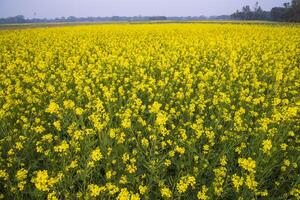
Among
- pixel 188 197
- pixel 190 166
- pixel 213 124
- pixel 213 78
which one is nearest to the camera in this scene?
pixel 188 197

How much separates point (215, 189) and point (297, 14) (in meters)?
58.5

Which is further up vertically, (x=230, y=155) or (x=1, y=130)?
(x=1, y=130)

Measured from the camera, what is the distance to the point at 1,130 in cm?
488

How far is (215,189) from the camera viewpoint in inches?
140

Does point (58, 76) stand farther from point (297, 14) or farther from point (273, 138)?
point (297, 14)

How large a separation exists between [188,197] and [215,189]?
1.58 feet

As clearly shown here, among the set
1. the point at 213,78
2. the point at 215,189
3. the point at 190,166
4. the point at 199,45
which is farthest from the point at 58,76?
the point at 199,45

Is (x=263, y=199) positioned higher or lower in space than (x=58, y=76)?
lower

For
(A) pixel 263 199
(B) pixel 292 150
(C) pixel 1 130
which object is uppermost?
(C) pixel 1 130

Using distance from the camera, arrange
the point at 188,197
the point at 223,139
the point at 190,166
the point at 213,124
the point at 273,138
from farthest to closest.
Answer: the point at 213,124, the point at 273,138, the point at 223,139, the point at 190,166, the point at 188,197

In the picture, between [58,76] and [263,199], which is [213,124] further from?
[58,76]

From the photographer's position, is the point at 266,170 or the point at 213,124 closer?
the point at 266,170

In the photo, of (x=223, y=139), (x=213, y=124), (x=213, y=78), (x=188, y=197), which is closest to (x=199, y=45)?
(x=213, y=78)

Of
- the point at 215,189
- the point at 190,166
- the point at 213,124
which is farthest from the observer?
the point at 213,124
